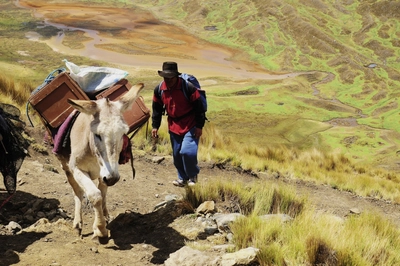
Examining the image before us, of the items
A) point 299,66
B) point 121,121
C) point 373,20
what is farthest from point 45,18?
point 121,121

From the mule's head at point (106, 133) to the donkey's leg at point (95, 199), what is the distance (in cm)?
46

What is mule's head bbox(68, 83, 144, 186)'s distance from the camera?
3693 mm

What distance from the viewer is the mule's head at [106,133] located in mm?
3693

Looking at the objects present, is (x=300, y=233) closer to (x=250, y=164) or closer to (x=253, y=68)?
(x=250, y=164)

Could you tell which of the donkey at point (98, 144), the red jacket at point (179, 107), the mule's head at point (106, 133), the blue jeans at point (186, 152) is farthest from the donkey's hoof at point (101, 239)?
the red jacket at point (179, 107)

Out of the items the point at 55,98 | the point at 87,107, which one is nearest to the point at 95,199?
the point at 87,107

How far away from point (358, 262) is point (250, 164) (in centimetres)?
649

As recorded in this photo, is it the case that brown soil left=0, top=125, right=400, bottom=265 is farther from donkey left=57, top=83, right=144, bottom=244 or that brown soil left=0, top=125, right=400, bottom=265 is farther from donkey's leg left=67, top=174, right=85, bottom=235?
donkey left=57, top=83, right=144, bottom=244

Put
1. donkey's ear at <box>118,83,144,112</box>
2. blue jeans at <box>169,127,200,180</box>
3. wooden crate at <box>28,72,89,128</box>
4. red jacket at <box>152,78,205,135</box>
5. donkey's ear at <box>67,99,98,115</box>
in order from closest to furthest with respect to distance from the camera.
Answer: donkey's ear at <box>67,99,98,115</box>, donkey's ear at <box>118,83,144,112</box>, wooden crate at <box>28,72,89,128</box>, red jacket at <box>152,78,205,135</box>, blue jeans at <box>169,127,200,180</box>

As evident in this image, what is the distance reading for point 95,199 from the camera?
4.11 m

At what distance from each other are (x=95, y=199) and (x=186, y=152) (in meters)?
2.14

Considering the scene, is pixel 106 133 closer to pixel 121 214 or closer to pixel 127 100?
pixel 127 100

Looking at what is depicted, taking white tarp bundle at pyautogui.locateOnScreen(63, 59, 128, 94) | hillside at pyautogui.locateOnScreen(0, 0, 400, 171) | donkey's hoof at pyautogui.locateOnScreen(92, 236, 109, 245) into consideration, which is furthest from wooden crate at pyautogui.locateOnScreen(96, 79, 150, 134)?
hillside at pyautogui.locateOnScreen(0, 0, 400, 171)

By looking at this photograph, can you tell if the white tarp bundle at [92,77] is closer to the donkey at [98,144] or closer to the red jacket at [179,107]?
the donkey at [98,144]
